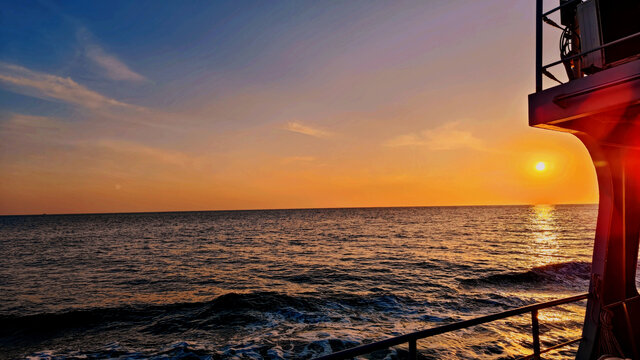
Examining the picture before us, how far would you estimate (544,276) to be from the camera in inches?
835

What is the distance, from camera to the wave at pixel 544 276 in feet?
64.2

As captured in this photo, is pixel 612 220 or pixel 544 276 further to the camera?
pixel 544 276

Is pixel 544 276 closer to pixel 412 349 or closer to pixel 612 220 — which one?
pixel 612 220

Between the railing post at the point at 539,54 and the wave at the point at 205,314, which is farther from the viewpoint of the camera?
the wave at the point at 205,314

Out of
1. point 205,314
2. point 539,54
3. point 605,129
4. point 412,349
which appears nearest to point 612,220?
point 605,129

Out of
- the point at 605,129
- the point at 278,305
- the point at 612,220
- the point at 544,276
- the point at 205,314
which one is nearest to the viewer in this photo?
the point at 605,129

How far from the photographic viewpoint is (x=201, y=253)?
117 ft

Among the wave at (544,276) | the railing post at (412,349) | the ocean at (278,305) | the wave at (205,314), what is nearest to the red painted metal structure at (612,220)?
the railing post at (412,349)

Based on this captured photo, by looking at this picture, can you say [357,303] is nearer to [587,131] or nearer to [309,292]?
[309,292]

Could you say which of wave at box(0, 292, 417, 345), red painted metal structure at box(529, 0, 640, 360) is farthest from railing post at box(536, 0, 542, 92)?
wave at box(0, 292, 417, 345)

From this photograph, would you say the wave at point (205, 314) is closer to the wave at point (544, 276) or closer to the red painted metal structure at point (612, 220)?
the wave at point (544, 276)

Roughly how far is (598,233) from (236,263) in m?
27.0

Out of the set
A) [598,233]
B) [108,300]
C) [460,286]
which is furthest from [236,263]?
[598,233]

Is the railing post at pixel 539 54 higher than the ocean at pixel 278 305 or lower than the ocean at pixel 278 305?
higher
